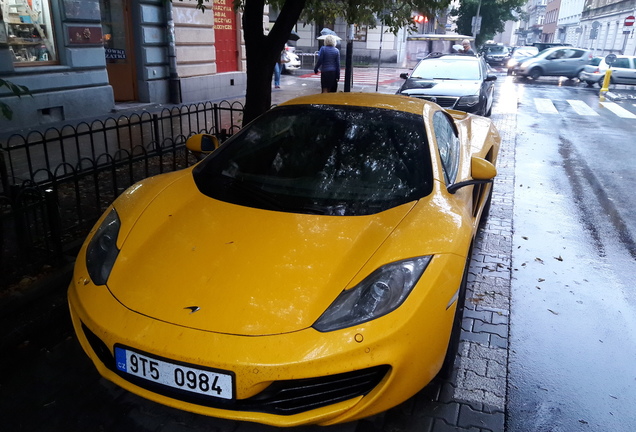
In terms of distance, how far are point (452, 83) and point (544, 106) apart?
6682 millimetres

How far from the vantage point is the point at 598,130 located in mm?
12508

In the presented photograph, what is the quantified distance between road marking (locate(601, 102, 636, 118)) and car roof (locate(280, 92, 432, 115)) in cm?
1392

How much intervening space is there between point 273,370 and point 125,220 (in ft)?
4.61

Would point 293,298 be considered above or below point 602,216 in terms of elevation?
above

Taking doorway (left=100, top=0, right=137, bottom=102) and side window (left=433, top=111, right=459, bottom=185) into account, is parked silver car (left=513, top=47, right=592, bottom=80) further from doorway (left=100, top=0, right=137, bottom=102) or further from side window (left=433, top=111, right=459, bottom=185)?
side window (left=433, top=111, right=459, bottom=185)

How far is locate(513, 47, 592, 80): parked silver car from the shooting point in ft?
80.7

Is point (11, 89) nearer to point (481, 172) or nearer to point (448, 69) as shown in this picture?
point (481, 172)

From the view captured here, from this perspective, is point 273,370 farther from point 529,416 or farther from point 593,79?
point 593,79

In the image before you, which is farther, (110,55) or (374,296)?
(110,55)

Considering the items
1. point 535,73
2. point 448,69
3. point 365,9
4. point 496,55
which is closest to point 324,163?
point 365,9

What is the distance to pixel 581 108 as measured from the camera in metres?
16.5

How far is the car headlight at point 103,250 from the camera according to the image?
2.66 metres

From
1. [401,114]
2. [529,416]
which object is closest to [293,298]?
[529,416]

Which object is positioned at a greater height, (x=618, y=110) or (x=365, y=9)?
(x=365, y=9)
